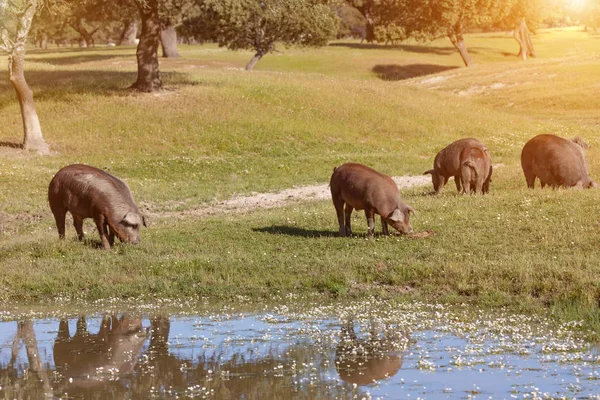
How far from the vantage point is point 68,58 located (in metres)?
79.9

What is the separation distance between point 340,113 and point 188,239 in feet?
77.0

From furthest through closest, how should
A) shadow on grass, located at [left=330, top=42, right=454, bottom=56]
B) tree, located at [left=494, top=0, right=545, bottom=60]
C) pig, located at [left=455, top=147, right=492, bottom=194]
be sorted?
1. shadow on grass, located at [left=330, top=42, right=454, bottom=56]
2. tree, located at [left=494, top=0, right=545, bottom=60]
3. pig, located at [left=455, top=147, right=492, bottom=194]

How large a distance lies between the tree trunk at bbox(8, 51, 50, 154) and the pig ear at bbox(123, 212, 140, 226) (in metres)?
17.7

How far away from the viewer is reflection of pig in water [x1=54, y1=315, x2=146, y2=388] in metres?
10.3

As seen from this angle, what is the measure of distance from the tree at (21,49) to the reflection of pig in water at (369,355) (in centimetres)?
2417

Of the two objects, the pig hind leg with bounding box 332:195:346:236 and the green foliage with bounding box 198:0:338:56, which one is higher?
the green foliage with bounding box 198:0:338:56

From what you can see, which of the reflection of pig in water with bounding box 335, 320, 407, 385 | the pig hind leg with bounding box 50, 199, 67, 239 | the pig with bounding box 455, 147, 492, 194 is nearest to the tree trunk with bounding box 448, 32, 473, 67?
the pig with bounding box 455, 147, 492, 194

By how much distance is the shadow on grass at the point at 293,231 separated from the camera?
18406 mm

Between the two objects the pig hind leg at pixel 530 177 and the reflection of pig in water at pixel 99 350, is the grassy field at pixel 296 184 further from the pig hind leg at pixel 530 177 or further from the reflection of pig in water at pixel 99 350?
the reflection of pig in water at pixel 99 350

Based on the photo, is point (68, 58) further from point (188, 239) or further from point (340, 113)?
point (188, 239)

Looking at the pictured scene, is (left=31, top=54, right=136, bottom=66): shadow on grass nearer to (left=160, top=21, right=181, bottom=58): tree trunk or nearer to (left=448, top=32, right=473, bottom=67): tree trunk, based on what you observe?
(left=160, top=21, right=181, bottom=58): tree trunk

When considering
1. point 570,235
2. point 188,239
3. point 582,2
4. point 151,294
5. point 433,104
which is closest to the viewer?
point 151,294

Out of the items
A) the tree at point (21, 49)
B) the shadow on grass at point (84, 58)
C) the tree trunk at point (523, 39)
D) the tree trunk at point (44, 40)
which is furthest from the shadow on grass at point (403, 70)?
the tree trunk at point (44, 40)

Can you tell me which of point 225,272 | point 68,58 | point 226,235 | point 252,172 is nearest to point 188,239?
point 226,235
